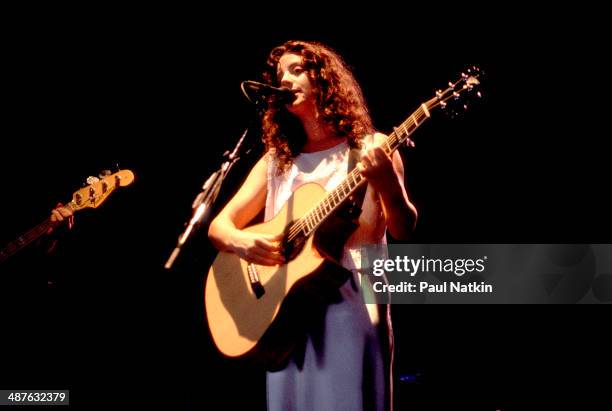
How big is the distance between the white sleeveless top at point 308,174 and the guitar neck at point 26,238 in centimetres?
244

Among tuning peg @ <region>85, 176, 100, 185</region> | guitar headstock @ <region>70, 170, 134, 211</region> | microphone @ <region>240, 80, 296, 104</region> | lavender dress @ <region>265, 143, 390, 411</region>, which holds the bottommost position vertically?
lavender dress @ <region>265, 143, 390, 411</region>

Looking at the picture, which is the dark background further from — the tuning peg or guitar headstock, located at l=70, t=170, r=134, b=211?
the tuning peg

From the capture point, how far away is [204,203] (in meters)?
1.87

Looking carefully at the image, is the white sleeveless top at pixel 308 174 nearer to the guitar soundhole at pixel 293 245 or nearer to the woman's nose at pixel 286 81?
the guitar soundhole at pixel 293 245

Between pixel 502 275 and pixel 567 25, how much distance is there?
68.1 inches

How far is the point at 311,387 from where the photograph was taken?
185cm

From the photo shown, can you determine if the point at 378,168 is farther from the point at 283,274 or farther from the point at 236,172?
the point at 236,172

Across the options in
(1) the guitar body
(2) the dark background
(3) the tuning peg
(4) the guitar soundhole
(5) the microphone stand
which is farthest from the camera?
(3) the tuning peg

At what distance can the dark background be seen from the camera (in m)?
3.53

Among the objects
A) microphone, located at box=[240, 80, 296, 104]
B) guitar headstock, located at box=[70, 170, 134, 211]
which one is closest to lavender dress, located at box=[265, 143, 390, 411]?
microphone, located at box=[240, 80, 296, 104]

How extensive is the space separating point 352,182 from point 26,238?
3.42 meters

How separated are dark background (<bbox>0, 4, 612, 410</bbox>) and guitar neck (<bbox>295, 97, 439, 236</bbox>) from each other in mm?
1520

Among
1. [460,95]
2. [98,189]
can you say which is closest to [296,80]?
[460,95]

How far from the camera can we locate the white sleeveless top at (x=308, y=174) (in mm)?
2193
